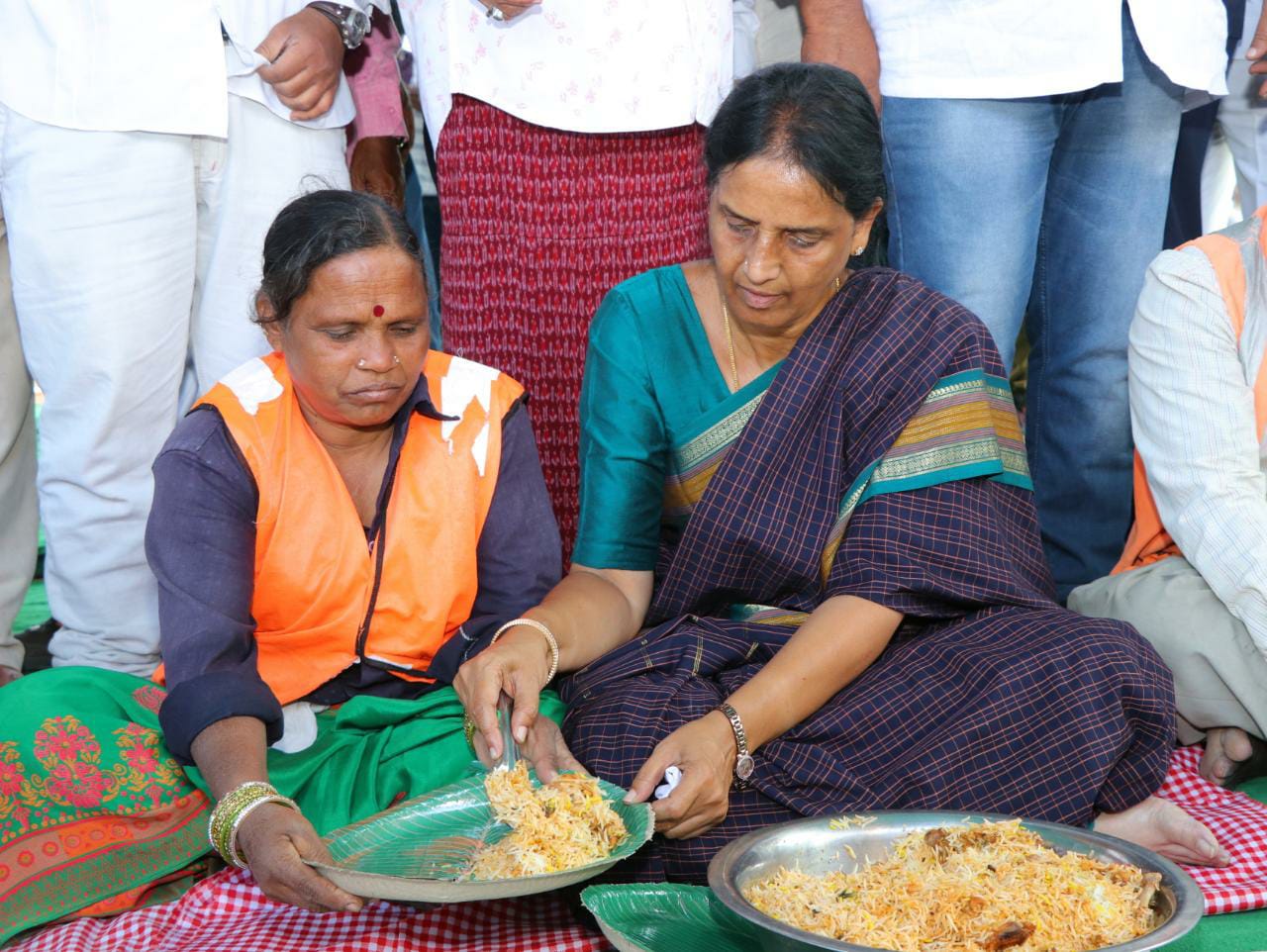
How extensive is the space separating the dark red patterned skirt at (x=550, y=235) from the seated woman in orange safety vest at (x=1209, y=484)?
1009 mm

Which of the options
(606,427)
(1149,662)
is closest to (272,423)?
(606,427)

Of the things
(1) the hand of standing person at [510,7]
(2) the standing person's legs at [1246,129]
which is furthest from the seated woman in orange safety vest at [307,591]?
(2) the standing person's legs at [1246,129]

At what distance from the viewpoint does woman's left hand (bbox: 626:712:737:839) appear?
2277 mm

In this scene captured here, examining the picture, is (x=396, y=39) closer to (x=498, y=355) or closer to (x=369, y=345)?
(x=498, y=355)

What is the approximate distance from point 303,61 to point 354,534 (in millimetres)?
1007

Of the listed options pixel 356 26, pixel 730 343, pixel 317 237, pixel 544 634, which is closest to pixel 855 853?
pixel 544 634

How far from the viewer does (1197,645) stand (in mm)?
2924

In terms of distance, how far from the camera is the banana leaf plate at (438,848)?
1997 millimetres

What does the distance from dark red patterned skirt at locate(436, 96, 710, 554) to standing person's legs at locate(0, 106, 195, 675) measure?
0.58 meters

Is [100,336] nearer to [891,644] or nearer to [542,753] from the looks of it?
[542,753]

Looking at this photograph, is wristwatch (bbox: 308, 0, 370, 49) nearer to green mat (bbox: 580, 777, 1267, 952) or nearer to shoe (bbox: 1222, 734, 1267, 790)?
green mat (bbox: 580, 777, 1267, 952)

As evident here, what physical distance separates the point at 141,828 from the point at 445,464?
0.84 meters

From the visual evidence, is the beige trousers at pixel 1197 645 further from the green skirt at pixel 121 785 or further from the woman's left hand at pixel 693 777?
the green skirt at pixel 121 785

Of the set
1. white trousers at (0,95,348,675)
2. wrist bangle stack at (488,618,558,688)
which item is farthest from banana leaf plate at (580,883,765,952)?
white trousers at (0,95,348,675)
